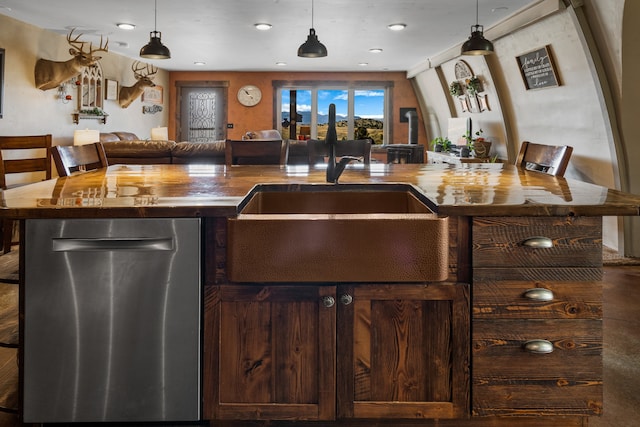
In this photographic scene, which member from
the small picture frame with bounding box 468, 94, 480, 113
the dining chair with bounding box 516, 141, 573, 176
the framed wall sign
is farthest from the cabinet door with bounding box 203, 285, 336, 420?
the small picture frame with bounding box 468, 94, 480, 113

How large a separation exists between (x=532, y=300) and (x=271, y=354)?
0.79m

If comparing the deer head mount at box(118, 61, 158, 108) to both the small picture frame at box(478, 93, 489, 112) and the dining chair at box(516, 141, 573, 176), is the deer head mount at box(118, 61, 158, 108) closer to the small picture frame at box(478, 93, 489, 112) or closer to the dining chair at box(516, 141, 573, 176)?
the small picture frame at box(478, 93, 489, 112)

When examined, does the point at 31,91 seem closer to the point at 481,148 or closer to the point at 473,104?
the point at 481,148

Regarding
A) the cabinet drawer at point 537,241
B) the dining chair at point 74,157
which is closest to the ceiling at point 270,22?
the dining chair at point 74,157

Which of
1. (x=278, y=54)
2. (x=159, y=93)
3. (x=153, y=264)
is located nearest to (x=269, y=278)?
(x=153, y=264)

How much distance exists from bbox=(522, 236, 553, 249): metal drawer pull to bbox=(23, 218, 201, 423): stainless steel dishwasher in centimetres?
96

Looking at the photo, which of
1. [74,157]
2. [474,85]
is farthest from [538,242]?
[474,85]

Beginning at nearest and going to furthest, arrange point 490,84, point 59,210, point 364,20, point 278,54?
point 59,210 < point 364,20 < point 490,84 < point 278,54

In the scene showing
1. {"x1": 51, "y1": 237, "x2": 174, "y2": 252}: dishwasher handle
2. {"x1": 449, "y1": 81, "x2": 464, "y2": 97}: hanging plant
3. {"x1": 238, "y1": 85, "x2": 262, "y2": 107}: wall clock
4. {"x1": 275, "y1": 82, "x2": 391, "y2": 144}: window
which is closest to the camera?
{"x1": 51, "y1": 237, "x2": 174, "y2": 252}: dishwasher handle

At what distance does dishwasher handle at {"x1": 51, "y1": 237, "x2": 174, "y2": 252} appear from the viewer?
60.2 inches

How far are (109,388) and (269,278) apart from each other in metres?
0.56

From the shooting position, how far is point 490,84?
7.14m

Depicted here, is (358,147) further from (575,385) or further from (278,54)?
(278,54)


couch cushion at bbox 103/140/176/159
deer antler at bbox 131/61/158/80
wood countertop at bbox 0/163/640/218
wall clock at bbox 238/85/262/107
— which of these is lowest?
wood countertop at bbox 0/163/640/218
